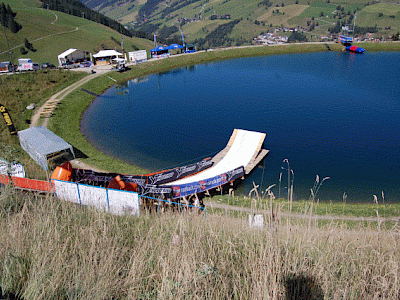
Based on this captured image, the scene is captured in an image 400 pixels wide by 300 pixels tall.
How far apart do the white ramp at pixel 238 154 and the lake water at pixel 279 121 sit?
174 centimetres

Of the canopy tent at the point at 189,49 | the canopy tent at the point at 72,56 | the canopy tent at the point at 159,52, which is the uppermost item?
the canopy tent at the point at 189,49

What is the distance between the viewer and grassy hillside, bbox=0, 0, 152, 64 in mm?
80625

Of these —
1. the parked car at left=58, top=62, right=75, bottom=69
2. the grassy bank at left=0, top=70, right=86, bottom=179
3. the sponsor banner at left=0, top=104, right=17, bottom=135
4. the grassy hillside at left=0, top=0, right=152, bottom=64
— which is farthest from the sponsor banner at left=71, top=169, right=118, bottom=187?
the grassy hillside at left=0, top=0, right=152, bottom=64

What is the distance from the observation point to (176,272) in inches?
185

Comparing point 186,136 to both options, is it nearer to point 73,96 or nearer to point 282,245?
point 73,96

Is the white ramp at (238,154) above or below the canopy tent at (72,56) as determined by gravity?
below

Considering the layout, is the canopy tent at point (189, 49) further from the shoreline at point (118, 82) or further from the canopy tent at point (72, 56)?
the canopy tent at point (72, 56)

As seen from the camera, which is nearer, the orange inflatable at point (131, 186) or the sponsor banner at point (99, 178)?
the orange inflatable at point (131, 186)

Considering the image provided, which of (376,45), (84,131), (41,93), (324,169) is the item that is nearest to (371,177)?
(324,169)

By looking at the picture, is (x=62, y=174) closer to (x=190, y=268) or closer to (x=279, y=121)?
(x=190, y=268)

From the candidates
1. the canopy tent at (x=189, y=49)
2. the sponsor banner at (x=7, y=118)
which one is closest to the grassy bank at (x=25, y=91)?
the sponsor banner at (x=7, y=118)

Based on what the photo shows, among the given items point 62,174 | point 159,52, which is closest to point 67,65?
point 159,52

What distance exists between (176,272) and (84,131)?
123 feet

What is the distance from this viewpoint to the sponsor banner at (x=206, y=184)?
2152 centimetres
